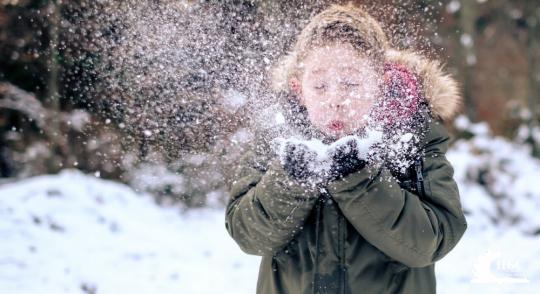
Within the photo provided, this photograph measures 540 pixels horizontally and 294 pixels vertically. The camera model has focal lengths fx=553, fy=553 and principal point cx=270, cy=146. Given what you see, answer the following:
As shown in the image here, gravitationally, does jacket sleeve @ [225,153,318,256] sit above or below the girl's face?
below

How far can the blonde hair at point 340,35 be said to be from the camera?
1.61 meters

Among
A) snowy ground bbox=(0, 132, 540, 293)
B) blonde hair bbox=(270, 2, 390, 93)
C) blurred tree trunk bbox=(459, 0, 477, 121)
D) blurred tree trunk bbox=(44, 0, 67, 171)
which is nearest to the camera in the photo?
blonde hair bbox=(270, 2, 390, 93)

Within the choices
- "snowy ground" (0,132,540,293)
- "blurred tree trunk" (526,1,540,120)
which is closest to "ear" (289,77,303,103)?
"snowy ground" (0,132,540,293)

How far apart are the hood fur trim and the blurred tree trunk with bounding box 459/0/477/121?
7572mm

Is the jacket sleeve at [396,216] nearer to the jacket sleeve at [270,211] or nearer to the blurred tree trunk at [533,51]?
the jacket sleeve at [270,211]

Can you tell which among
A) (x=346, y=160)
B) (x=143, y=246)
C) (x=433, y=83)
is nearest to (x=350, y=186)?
(x=346, y=160)

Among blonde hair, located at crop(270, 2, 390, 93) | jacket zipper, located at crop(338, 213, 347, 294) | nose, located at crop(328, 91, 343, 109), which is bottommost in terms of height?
jacket zipper, located at crop(338, 213, 347, 294)

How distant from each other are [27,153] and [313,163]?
594 cm

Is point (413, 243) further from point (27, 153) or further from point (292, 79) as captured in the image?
point (27, 153)

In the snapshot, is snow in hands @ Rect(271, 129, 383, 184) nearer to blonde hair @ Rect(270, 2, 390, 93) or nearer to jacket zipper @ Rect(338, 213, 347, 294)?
jacket zipper @ Rect(338, 213, 347, 294)

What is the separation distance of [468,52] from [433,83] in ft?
26.1

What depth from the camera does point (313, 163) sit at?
1.40m

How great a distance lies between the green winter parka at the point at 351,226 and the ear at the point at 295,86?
9.8 inches

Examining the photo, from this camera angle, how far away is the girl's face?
59.4 inches
